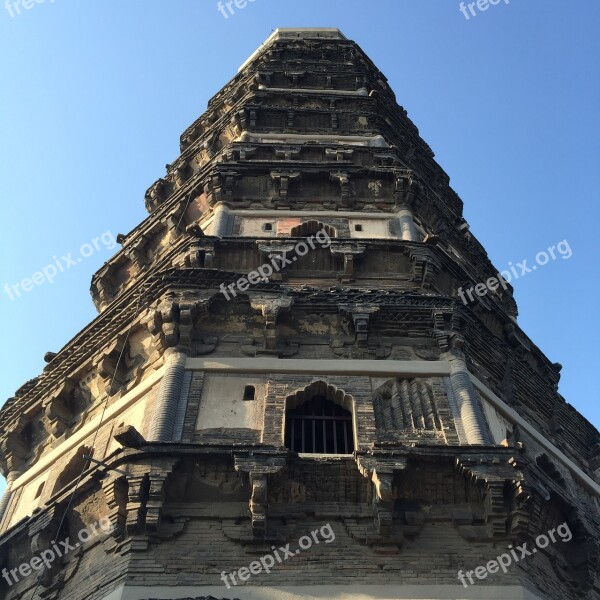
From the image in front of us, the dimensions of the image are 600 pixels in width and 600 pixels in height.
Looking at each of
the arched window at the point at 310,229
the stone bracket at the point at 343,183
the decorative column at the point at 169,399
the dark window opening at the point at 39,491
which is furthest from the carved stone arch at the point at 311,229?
the dark window opening at the point at 39,491

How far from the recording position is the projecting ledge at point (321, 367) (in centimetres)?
1136

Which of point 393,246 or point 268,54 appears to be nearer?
point 393,246

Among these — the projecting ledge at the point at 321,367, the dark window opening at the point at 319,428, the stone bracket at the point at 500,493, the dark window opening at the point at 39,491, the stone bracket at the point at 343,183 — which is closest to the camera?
the stone bracket at the point at 500,493

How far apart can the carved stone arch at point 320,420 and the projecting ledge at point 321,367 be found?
340 millimetres

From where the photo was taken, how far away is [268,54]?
25.9m

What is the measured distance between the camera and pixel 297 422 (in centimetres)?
1086

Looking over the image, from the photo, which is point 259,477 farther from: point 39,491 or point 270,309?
point 39,491

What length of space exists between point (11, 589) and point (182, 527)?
11.1 feet

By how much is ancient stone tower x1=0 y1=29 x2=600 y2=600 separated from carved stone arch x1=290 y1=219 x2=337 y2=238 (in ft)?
0.37

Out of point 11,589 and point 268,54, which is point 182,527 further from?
point 268,54

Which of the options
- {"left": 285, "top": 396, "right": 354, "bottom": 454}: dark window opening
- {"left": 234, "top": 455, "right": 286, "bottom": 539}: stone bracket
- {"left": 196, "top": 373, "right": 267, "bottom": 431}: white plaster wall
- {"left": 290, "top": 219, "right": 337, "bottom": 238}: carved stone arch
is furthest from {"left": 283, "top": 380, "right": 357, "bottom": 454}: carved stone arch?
{"left": 290, "top": 219, "right": 337, "bottom": 238}: carved stone arch

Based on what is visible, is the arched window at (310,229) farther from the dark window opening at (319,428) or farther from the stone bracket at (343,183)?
the dark window opening at (319,428)

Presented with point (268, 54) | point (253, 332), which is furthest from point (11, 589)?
point (268, 54)

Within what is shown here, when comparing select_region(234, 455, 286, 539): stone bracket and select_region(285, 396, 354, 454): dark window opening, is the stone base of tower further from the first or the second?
select_region(285, 396, 354, 454): dark window opening
